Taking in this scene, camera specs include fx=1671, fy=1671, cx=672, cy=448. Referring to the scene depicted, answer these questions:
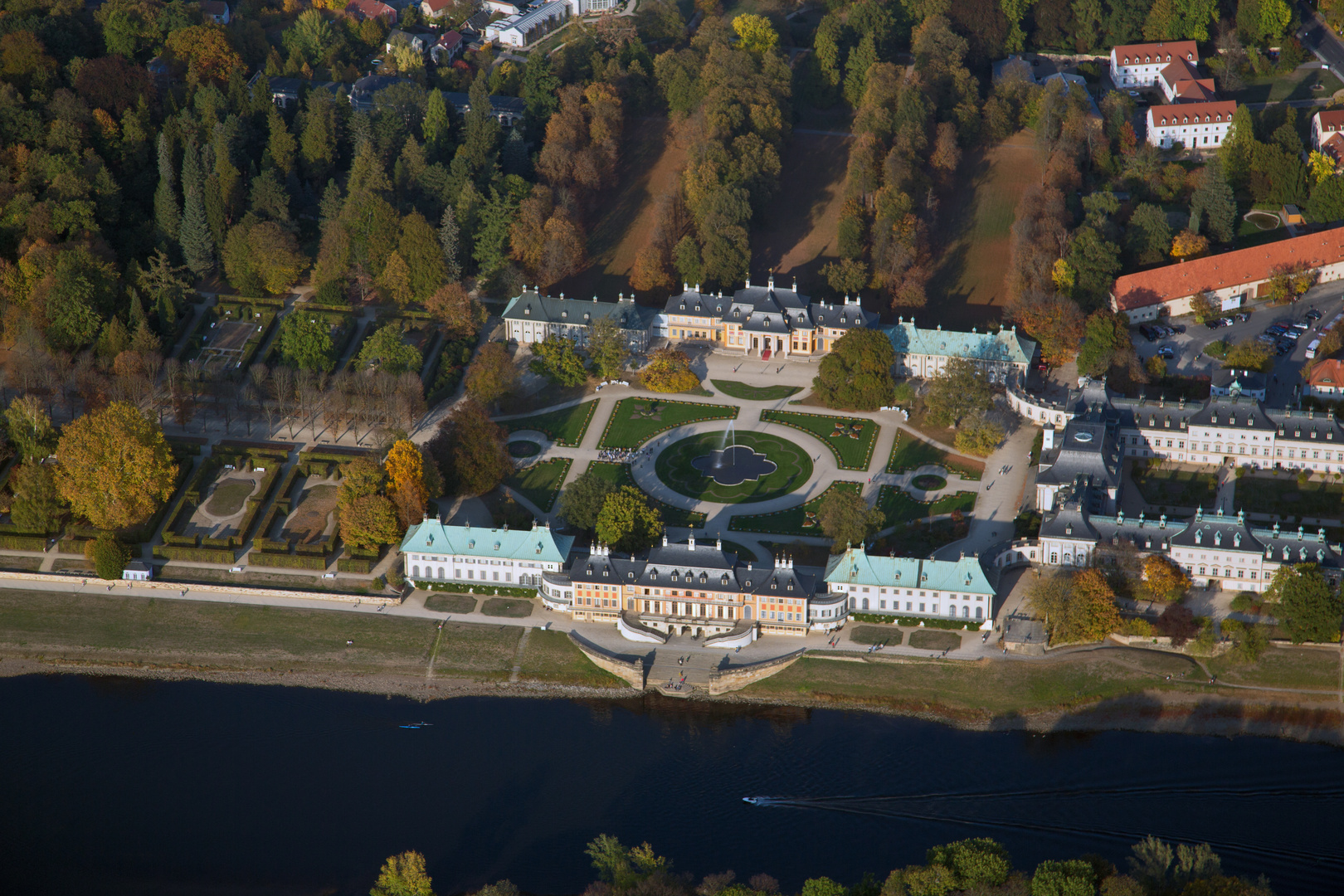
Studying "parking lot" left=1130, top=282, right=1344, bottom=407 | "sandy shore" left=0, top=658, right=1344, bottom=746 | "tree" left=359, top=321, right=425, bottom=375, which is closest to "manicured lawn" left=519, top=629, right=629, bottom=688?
"sandy shore" left=0, top=658, right=1344, bottom=746

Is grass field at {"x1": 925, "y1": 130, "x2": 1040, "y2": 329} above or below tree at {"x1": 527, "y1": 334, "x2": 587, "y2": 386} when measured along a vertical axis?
above

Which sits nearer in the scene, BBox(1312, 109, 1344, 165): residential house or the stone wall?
the stone wall

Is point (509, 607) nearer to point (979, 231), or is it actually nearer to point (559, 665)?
point (559, 665)

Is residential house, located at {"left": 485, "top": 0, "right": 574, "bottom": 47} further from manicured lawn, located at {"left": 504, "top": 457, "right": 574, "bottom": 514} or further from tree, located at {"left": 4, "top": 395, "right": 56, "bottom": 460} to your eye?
tree, located at {"left": 4, "top": 395, "right": 56, "bottom": 460}

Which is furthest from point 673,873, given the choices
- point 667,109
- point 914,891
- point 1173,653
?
point 667,109

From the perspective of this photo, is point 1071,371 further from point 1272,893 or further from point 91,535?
point 91,535

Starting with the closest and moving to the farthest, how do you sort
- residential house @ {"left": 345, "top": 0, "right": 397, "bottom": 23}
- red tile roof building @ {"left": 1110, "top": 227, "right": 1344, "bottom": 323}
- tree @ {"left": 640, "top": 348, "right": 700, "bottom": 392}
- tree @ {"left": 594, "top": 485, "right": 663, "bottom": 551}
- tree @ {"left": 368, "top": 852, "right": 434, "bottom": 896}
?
tree @ {"left": 368, "top": 852, "right": 434, "bottom": 896}, tree @ {"left": 594, "top": 485, "right": 663, "bottom": 551}, tree @ {"left": 640, "top": 348, "right": 700, "bottom": 392}, red tile roof building @ {"left": 1110, "top": 227, "right": 1344, "bottom": 323}, residential house @ {"left": 345, "top": 0, "right": 397, "bottom": 23}

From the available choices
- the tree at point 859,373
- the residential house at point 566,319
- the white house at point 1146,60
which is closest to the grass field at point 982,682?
the tree at point 859,373

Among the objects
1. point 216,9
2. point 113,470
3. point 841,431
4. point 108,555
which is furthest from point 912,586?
point 216,9
